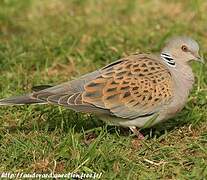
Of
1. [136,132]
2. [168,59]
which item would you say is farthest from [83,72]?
[136,132]

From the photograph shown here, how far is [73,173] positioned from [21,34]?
321 centimetres

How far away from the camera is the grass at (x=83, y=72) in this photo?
432cm

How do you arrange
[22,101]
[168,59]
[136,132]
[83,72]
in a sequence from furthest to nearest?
[83,72] → [168,59] → [136,132] → [22,101]

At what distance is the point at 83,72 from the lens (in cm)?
614

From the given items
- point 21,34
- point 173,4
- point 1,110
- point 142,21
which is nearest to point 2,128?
point 1,110

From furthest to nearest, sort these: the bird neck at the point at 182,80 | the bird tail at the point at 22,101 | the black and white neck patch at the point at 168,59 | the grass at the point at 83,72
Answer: the black and white neck patch at the point at 168,59
the bird neck at the point at 182,80
the bird tail at the point at 22,101
the grass at the point at 83,72

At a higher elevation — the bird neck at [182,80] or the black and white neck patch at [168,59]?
the black and white neck patch at [168,59]

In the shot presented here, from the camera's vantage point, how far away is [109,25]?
7066mm

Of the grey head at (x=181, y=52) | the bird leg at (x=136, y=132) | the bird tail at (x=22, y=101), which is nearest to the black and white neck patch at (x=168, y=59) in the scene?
the grey head at (x=181, y=52)

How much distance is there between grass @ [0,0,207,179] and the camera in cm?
432

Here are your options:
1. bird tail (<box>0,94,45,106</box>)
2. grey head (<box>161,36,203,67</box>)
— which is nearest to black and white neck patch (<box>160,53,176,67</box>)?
grey head (<box>161,36,203,67</box>)

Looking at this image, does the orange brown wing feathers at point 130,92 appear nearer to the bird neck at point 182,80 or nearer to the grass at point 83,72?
the bird neck at point 182,80

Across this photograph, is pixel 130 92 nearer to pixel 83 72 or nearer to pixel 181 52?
pixel 181 52

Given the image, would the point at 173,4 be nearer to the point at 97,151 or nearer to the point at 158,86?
the point at 158,86
